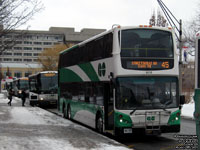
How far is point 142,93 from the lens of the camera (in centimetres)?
1288

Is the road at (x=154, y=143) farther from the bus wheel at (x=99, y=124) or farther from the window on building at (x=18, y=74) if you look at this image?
the window on building at (x=18, y=74)

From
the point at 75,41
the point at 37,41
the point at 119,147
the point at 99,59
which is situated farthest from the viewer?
the point at 37,41

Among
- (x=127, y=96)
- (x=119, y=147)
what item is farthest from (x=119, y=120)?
(x=119, y=147)

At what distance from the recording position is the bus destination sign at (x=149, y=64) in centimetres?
1292

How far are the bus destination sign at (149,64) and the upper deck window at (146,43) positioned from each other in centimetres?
22

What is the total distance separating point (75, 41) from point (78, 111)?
144m

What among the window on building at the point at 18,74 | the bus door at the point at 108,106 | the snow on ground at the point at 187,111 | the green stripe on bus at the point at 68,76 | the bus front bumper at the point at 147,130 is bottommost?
the snow on ground at the point at 187,111

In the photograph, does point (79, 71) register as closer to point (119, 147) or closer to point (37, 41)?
point (119, 147)

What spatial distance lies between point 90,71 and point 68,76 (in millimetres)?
5156

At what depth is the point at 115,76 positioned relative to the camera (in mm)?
12859

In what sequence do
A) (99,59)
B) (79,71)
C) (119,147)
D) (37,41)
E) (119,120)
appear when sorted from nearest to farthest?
(119,147), (119,120), (99,59), (79,71), (37,41)

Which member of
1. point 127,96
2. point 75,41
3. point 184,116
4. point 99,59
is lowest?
point 184,116

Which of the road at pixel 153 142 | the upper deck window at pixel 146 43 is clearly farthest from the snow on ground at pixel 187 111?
the upper deck window at pixel 146 43

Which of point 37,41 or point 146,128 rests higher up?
point 37,41
